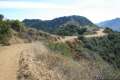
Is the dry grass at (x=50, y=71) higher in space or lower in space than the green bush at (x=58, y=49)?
higher

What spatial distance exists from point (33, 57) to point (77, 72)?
3.65m

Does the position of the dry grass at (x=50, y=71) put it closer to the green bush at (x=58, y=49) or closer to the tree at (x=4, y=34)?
the green bush at (x=58, y=49)

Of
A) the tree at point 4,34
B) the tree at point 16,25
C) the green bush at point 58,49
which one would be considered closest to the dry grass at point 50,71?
the green bush at point 58,49

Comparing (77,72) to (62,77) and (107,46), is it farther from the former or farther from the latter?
(107,46)

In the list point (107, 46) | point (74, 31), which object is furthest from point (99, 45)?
point (74, 31)

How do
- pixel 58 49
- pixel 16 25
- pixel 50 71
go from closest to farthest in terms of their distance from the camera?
pixel 50 71 → pixel 58 49 → pixel 16 25

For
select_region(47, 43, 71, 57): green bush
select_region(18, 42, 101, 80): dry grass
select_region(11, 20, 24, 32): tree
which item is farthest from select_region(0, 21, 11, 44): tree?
select_region(18, 42, 101, 80): dry grass

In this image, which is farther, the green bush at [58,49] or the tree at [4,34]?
the tree at [4,34]

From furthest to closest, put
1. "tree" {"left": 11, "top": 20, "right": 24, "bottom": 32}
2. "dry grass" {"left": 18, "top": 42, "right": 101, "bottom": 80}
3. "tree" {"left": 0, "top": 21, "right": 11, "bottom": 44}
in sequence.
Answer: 1. "tree" {"left": 11, "top": 20, "right": 24, "bottom": 32}
2. "tree" {"left": 0, "top": 21, "right": 11, "bottom": 44}
3. "dry grass" {"left": 18, "top": 42, "right": 101, "bottom": 80}

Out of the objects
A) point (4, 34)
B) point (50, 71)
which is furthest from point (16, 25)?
point (50, 71)

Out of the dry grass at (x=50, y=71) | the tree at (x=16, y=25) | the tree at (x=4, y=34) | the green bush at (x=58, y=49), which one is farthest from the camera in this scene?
the tree at (x=16, y=25)

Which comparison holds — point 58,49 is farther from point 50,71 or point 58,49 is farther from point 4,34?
point 50,71

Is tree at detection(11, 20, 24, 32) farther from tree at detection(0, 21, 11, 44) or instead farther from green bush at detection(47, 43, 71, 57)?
green bush at detection(47, 43, 71, 57)

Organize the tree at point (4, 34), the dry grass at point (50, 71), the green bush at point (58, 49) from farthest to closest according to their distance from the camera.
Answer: the tree at point (4, 34)
the green bush at point (58, 49)
the dry grass at point (50, 71)
